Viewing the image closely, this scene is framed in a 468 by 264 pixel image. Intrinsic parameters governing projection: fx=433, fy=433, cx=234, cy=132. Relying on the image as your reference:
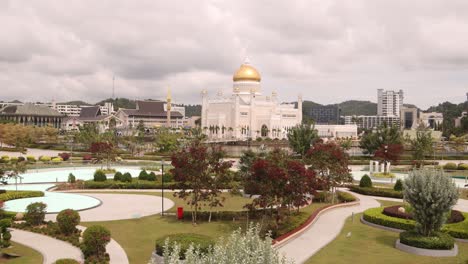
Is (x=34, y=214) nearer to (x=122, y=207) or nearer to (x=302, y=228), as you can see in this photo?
(x=122, y=207)

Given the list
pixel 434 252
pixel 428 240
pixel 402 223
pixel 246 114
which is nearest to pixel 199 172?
pixel 402 223

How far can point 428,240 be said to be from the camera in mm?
17922

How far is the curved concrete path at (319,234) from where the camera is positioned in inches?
704

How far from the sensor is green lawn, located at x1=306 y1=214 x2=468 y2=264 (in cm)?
1683

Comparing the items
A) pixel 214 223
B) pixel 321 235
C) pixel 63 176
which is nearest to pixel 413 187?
pixel 321 235

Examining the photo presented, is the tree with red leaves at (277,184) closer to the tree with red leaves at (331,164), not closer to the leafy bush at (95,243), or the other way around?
the leafy bush at (95,243)

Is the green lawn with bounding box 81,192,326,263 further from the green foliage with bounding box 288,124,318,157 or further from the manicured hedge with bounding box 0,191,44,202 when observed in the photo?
the green foliage with bounding box 288,124,318,157

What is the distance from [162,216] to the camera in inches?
965

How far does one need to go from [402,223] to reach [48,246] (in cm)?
1662

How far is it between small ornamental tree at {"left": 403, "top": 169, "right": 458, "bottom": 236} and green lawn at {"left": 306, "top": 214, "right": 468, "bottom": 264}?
1.55m

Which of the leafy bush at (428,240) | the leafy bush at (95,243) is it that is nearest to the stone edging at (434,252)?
the leafy bush at (428,240)

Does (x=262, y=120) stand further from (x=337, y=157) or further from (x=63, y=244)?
(x=63, y=244)

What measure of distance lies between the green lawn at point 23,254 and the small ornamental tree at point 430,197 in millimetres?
15260

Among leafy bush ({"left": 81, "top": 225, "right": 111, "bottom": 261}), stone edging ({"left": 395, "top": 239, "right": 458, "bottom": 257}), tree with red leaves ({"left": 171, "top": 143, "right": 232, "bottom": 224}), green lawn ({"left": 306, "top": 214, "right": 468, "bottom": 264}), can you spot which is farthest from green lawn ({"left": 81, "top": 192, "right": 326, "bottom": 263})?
stone edging ({"left": 395, "top": 239, "right": 458, "bottom": 257})
